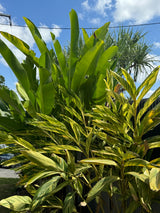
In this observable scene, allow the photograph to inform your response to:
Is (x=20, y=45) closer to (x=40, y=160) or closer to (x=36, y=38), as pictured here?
(x=36, y=38)

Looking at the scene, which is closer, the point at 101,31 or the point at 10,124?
the point at 10,124

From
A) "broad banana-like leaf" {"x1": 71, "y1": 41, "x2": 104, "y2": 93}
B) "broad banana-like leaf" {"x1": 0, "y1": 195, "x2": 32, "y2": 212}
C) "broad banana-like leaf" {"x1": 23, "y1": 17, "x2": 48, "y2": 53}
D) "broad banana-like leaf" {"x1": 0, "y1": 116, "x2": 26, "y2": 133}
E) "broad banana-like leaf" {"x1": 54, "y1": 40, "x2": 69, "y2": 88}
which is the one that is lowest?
"broad banana-like leaf" {"x1": 0, "y1": 195, "x2": 32, "y2": 212}

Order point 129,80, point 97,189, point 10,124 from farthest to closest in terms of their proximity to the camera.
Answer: point 10,124 → point 129,80 → point 97,189

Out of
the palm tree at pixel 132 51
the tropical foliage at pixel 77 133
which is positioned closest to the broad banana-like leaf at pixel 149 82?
the tropical foliage at pixel 77 133

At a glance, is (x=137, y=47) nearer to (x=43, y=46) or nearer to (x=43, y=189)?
(x=43, y=46)

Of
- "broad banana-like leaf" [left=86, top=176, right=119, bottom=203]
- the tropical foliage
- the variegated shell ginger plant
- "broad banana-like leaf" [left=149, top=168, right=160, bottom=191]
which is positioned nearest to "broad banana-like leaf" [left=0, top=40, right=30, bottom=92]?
the tropical foliage

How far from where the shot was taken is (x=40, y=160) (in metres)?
0.76

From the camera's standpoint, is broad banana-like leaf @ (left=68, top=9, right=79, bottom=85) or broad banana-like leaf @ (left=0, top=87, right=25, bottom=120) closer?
broad banana-like leaf @ (left=0, top=87, right=25, bottom=120)

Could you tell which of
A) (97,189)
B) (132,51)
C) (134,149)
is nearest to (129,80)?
(134,149)

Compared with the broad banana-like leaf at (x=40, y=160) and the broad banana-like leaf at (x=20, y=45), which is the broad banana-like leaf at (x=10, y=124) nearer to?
the broad banana-like leaf at (x=20, y=45)

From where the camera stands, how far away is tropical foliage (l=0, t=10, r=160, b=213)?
0.85 metres

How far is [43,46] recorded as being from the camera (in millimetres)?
1512

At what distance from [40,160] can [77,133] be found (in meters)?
0.27

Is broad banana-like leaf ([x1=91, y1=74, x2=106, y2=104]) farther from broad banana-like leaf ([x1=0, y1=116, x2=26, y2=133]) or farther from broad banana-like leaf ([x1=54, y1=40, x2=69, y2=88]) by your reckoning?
broad banana-like leaf ([x1=0, y1=116, x2=26, y2=133])
